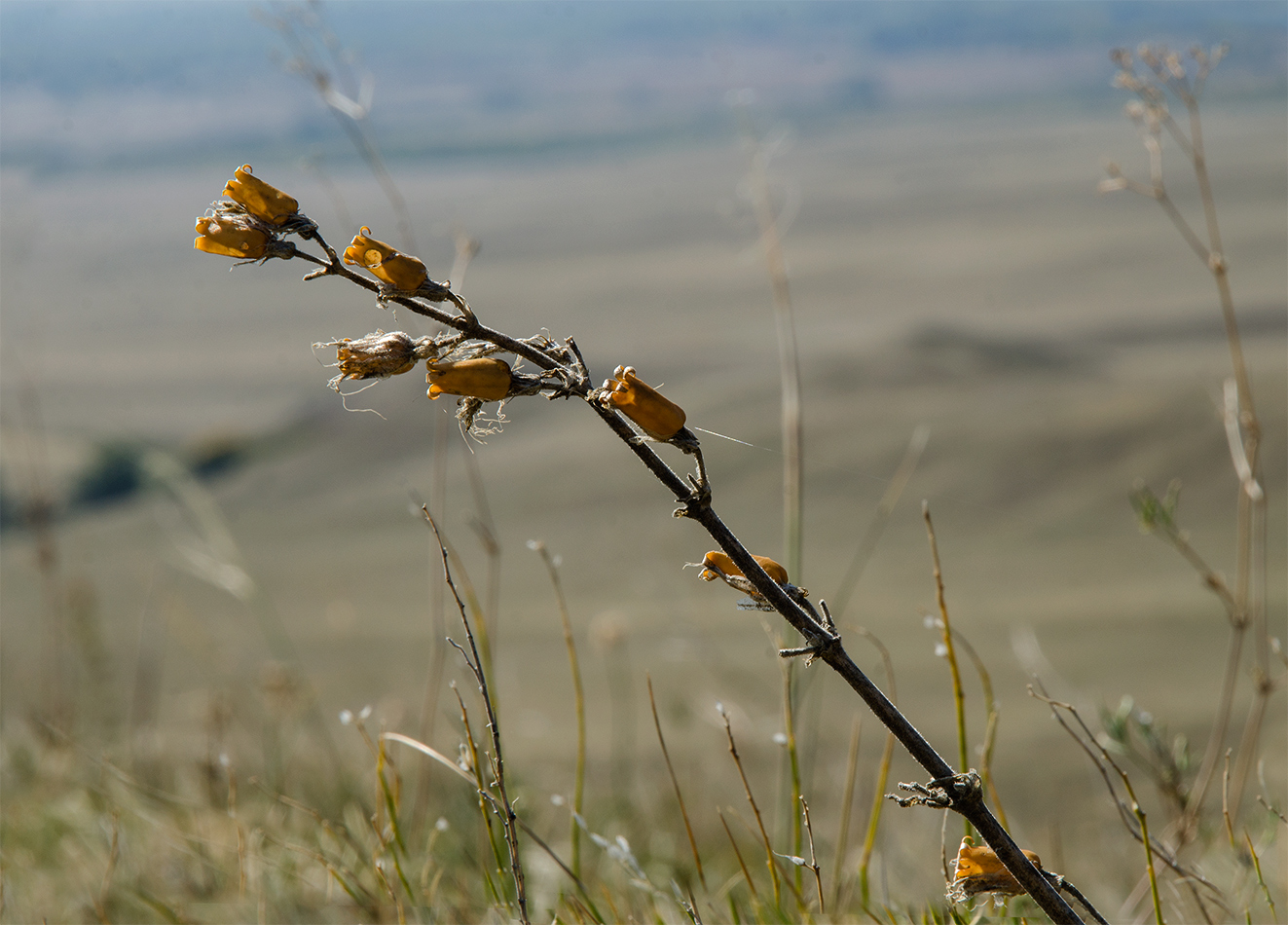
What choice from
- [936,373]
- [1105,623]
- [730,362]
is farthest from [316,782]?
[730,362]

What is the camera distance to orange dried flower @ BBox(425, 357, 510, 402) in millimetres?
976

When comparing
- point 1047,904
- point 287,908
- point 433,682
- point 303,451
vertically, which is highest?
point 1047,904

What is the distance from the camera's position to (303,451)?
1134 centimetres

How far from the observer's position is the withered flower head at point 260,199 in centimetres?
104

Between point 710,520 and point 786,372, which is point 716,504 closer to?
point 786,372

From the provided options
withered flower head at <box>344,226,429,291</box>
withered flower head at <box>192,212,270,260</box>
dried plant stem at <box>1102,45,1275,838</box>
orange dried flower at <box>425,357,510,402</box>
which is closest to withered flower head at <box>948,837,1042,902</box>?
orange dried flower at <box>425,357,510,402</box>

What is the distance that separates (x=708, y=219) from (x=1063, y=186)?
311 inches

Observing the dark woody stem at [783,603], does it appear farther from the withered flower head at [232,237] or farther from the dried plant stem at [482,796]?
the dried plant stem at [482,796]

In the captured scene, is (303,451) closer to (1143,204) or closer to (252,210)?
(252,210)

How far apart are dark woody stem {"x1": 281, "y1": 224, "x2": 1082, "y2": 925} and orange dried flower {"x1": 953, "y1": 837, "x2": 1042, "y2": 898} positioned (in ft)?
0.29

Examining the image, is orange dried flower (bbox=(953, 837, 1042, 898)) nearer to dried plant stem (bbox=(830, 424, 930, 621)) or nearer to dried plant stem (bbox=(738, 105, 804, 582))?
dried plant stem (bbox=(830, 424, 930, 621))

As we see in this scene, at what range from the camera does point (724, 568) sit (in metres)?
1.00

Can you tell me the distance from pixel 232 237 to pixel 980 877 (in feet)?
3.23

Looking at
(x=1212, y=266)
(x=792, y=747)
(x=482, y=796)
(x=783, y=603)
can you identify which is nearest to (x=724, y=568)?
(x=783, y=603)
